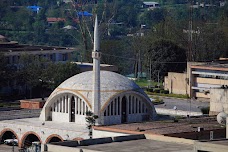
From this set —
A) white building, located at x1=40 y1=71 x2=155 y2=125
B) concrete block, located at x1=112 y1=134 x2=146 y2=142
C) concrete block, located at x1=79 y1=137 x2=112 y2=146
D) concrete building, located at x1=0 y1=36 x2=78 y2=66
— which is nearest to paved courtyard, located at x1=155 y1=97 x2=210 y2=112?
white building, located at x1=40 y1=71 x2=155 y2=125

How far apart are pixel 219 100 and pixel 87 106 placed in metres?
8.70

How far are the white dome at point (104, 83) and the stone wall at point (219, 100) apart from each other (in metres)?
5.61

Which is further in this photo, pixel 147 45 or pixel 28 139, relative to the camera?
pixel 147 45

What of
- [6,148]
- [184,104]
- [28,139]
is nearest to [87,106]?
[28,139]

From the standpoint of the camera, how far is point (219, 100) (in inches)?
2894

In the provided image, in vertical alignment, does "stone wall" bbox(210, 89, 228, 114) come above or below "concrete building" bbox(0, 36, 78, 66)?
below

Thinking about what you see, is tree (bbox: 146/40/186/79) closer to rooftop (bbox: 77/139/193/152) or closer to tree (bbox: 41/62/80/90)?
tree (bbox: 41/62/80/90)

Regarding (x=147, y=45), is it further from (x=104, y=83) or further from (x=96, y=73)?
(x=96, y=73)

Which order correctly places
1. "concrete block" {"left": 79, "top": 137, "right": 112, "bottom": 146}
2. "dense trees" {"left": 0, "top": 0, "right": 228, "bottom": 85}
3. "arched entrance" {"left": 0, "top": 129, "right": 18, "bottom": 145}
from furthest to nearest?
"dense trees" {"left": 0, "top": 0, "right": 228, "bottom": 85} → "arched entrance" {"left": 0, "top": 129, "right": 18, "bottom": 145} → "concrete block" {"left": 79, "top": 137, "right": 112, "bottom": 146}

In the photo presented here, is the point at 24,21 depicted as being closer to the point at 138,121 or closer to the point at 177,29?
the point at 177,29

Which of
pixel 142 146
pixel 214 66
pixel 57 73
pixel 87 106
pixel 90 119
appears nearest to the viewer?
pixel 142 146

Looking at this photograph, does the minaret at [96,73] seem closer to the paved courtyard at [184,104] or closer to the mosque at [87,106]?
the mosque at [87,106]

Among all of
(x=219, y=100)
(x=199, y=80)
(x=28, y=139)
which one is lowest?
(x=28, y=139)

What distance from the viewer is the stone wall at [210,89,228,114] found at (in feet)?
239
